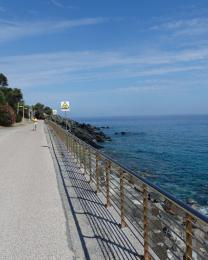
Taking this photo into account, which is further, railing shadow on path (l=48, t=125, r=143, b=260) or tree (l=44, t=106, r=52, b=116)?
tree (l=44, t=106, r=52, b=116)

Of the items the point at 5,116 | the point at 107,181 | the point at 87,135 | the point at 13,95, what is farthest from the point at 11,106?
the point at 107,181

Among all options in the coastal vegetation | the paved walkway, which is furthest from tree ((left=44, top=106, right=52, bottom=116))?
the paved walkway

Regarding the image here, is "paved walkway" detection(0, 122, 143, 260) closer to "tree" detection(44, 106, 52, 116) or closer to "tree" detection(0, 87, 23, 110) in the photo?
"tree" detection(0, 87, 23, 110)

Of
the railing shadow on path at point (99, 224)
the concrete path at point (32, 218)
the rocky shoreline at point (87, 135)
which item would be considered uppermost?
the railing shadow on path at point (99, 224)

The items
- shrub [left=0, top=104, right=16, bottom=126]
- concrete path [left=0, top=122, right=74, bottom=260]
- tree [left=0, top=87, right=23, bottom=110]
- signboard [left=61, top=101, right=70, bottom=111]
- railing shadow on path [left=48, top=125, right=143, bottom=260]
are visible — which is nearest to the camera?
railing shadow on path [left=48, top=125, right=143, bottom=260]

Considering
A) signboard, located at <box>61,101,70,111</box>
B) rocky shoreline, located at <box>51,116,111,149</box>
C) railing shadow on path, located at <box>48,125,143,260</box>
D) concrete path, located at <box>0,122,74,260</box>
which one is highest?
signboard, located at <box>61,101,70,111</box>

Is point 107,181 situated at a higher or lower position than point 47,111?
lower

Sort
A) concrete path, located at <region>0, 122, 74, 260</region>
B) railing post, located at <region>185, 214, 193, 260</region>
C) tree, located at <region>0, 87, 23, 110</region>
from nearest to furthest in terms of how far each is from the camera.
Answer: railing post, located at <region>185, 214, 193, 260</region>
concrete path, located at <region>0, 122, 74, 260</region>
tree, located at <region>0, 87, 23, 110</region>

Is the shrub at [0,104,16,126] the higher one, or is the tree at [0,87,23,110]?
the tree at [0,87,23,110]

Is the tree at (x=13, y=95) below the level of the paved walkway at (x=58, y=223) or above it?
above

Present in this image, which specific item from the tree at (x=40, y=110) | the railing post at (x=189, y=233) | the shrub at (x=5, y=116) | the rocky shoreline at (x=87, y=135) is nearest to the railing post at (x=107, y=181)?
the railing post at (x=189, y=233)

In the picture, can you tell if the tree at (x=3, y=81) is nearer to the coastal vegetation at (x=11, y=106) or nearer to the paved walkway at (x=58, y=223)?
the coastal vegetation at (x=11, y=106)

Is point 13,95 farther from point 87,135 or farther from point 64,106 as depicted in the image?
point 64,106

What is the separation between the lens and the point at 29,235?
22.2 ft
